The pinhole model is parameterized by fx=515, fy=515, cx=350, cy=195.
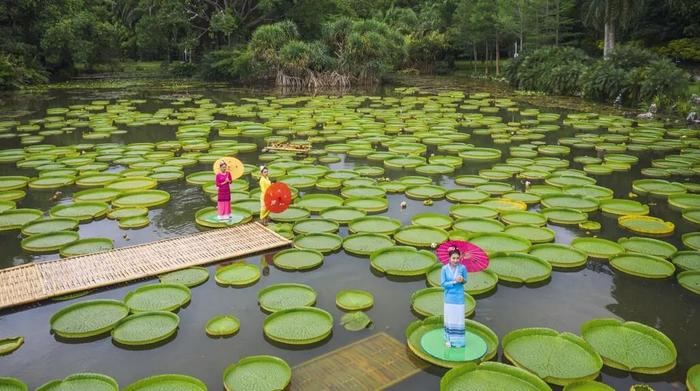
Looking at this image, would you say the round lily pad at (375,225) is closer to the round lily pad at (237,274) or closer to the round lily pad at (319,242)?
the round lily pad at (319,242)

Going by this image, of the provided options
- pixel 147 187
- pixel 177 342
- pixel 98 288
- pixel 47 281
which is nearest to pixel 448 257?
pixel 177 342

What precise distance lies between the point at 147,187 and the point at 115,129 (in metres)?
7.97

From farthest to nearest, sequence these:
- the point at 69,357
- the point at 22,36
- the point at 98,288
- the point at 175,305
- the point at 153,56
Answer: the point at 153,56 → the point at 22,36 → the point at 98,288 → the point at 175,305 → the point at 69,357

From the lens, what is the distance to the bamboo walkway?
6.99m

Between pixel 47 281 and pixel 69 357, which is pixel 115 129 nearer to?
pixel 47 281

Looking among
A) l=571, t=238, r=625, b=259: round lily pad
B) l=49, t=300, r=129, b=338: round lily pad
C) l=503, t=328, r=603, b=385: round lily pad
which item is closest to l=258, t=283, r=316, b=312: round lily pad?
l=49, t=300, r=129, b=338: round lily pad

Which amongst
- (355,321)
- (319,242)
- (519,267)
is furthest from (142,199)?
(519,267)

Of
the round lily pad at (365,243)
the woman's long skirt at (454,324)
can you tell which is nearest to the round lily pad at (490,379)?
the woman's long skirt at (454,324)

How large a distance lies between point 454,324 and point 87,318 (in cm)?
443

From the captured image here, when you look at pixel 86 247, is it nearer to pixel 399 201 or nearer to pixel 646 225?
pixel 399 201

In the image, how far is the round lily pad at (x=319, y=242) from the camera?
8398 millimetres

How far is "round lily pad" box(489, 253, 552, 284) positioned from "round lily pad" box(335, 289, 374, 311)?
2031 mm

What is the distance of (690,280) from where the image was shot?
7148 mm

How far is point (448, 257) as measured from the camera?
533cm
